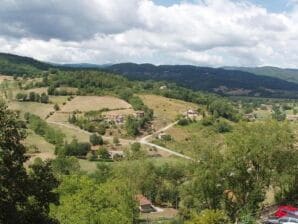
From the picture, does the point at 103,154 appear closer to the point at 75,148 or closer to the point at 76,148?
the point at 76,148

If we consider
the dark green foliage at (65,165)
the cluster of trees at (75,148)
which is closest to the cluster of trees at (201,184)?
the dark green foliage at (65,165)

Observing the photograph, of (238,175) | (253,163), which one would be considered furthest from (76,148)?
(238,175)

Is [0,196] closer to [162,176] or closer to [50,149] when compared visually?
[162,176]

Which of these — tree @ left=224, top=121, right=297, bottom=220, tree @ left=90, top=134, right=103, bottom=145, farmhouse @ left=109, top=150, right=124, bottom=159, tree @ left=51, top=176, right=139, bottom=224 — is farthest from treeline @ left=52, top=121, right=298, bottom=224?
tree @ left=90, top=134, right=103, bottom=145

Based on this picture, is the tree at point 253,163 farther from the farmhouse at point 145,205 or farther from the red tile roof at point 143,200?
the red tile roof at point 143,200

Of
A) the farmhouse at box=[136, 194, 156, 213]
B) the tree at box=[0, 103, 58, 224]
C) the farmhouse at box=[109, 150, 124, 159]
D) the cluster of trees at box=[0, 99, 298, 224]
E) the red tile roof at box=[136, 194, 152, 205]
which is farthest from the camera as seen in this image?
the farmhouse at box=[109, 150, 124, 159]

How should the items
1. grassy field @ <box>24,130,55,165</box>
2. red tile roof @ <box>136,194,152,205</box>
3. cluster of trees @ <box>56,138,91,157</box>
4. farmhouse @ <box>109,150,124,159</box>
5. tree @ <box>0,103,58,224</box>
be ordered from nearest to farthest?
tree @ <box>0,103,58,224</box>, red tile roof @ <box>136,194,152,205</box>, grassy field @ <box>24,130,55,165</box>, cluster of trees @ <box>56,138,91,157</box>, farmhouse @ <box>109,150,124,159</box>

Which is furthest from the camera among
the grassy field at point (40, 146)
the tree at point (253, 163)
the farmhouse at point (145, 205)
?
the grassy field at point (40, 146)

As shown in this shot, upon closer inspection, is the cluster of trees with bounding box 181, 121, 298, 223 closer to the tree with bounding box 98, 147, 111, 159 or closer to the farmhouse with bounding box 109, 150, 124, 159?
the farmhouse with bounding box 109, 150, 124, 159

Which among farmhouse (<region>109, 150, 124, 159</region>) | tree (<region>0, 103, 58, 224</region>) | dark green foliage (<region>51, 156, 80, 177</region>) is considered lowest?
farmhouse (<region>109, 150, 124, 159</region>)
